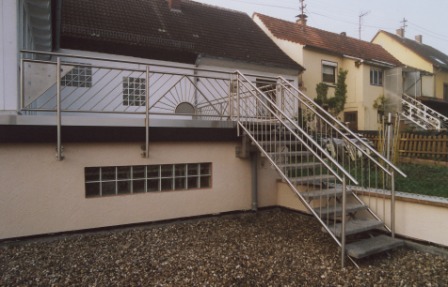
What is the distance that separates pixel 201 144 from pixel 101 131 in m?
1.77

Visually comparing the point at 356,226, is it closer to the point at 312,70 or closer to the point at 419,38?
the point at 312,70

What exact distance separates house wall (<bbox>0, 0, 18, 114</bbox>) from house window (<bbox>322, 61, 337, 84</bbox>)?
15632 mm

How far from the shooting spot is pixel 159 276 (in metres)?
3.59

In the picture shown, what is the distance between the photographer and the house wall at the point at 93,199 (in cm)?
438

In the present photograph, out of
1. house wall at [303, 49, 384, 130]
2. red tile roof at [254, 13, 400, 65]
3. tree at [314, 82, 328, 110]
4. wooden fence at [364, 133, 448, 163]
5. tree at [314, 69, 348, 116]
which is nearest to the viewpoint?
wooden fence at [364, 133, 448, 163]

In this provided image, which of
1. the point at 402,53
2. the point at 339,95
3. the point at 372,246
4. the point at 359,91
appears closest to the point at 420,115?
the point at 359,91

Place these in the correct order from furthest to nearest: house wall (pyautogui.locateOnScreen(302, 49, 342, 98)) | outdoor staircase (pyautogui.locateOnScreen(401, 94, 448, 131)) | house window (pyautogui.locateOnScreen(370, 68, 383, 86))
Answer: house window (pyautogui.locateOnScreen(370, 68, 383, 86)), outdoor staircase (pyautogui.locateOnScreen(401, 94, 448, 131)), house wall (pyautogui.locateOnScreen(302, 49, 342, 98))

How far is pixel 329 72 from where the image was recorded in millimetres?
17703

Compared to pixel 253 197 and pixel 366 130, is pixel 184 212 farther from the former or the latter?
pixel 366 130

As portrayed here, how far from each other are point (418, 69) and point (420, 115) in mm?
3699

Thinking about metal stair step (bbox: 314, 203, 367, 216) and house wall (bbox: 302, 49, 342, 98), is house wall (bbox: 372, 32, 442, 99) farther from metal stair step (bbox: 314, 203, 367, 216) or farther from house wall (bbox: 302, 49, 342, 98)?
metal stair step (bbox: 314, 203, 367, 216)

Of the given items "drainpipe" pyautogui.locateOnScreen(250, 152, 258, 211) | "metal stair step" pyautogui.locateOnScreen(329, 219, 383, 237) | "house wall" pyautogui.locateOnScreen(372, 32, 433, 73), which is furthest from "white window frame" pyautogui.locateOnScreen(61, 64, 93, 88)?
"house wall" pyautogui.locateOnScreen(372, 32, 433, 73)

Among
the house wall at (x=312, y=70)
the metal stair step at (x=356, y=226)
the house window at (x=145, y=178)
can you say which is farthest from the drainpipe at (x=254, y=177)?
the house wall at (x=312, y=70)

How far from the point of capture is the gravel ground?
3.51 meters
